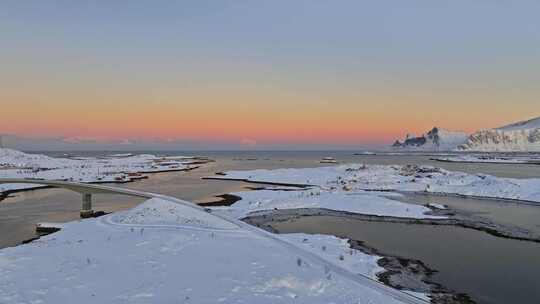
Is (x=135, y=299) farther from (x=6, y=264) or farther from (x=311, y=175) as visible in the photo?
(x=311, y=175)

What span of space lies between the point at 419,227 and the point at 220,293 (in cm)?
1897

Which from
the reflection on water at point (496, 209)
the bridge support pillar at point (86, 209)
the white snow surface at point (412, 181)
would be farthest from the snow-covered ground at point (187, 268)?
the white snow surface at point (412, 181)

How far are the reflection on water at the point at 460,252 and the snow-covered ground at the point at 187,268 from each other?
3090 mm

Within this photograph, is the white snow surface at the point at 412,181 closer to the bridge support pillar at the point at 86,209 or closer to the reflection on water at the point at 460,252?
the reflection on water at the point at 460,252

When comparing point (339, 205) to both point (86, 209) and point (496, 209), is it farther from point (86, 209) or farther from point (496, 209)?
point (86, 209)

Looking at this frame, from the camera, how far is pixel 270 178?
226 ft

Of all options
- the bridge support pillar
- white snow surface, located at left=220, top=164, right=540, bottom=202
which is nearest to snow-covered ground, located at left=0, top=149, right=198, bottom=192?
white snow surface, located at left=220, top=164, right=540, bottom=202

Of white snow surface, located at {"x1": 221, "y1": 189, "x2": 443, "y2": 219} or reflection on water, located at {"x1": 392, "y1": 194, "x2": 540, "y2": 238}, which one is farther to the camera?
white snow surface, located at {"x1": 221, "y1": 189, "x2": 443, "y2": 219}

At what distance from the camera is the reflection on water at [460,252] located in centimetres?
1504

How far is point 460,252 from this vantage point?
20.4 m

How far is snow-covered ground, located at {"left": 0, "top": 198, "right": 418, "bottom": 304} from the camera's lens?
1216cm

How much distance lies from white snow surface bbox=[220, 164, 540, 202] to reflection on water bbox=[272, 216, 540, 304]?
16.1m

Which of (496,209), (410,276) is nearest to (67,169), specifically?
(496,209)

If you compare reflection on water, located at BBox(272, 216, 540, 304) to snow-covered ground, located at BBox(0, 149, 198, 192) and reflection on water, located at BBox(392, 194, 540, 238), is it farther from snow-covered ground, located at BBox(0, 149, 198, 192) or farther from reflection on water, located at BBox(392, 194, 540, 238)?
snow-covered ground, located at BBox(0, 149, 198, 192)
